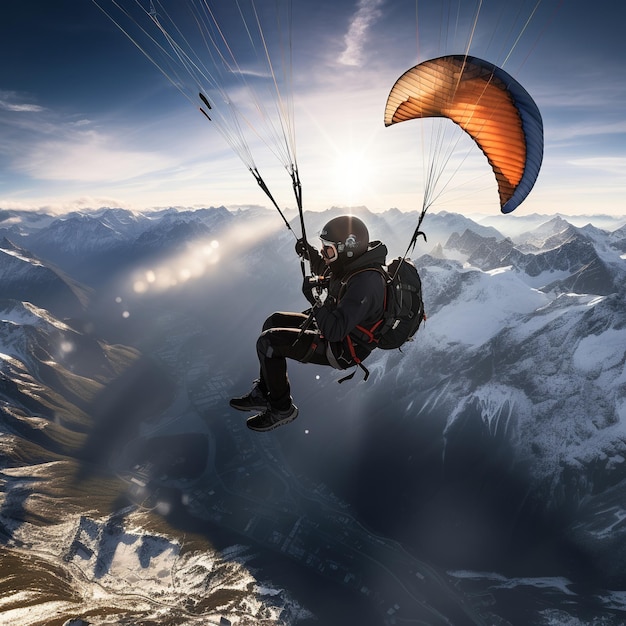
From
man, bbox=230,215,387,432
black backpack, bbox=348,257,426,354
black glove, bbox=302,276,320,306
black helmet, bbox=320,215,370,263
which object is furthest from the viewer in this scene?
black glove, bbox=302,276,320,306

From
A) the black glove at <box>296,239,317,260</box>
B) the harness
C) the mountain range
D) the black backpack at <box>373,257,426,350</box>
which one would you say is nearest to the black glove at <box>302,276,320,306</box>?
the black glove at <box>296,239,317,260</box>

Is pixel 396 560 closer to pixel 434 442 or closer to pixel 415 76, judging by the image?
pixel 434 442

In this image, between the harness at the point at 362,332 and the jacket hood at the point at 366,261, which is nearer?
the harness at the point at 362,332

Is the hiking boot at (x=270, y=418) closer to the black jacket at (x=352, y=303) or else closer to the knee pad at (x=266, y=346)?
the knee pad at (x=266, y=346)

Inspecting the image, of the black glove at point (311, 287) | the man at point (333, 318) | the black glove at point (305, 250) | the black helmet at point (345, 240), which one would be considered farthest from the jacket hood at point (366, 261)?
the black glove at point (305, 250)

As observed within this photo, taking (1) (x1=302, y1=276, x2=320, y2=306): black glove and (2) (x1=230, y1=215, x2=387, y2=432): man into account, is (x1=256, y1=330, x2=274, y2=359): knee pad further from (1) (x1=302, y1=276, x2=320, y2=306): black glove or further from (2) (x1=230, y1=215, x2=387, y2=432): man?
(1) (x1=302, y1=276, x2=320, y2=306): black glove

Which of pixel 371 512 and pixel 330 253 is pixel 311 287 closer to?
pixel 330 253
